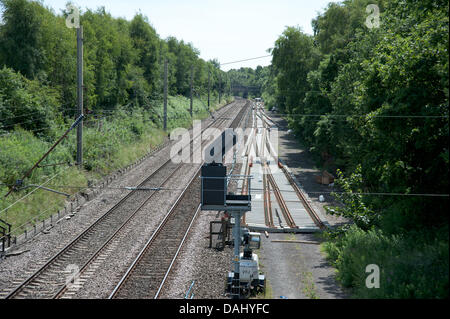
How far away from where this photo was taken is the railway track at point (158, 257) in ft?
45.6

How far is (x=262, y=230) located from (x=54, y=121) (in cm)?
1956

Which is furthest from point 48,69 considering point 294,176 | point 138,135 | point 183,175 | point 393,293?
point 393,293

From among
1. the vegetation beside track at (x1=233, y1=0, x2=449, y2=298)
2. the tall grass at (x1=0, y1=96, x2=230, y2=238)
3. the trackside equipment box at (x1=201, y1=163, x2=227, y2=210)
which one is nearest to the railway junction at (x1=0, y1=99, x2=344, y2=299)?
the trackside equipment box at (x1=201, y1=163, x2=227, y2=210)

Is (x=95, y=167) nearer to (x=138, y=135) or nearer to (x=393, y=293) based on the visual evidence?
(x=138, y=135)

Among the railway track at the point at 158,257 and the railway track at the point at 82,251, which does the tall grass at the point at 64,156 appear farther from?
the railway track at the point at 158,257

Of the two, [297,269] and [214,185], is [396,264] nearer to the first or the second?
[297,269]

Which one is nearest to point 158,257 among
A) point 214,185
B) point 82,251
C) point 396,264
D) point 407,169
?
point 82,251

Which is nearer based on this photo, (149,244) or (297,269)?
(297,269)

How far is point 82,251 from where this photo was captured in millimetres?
17375

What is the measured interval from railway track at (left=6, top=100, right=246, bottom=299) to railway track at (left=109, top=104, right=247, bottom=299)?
169cm

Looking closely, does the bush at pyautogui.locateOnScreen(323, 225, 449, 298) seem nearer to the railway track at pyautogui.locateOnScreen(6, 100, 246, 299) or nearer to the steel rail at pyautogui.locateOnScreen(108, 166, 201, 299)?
the steel rail at pyautogui.locateOnScreen(108, 166, 201, 299)

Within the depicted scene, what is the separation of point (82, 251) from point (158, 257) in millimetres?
3069

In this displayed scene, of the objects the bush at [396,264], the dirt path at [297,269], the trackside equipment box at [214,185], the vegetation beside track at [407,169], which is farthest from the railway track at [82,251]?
the vegetation beside track at [407,169]

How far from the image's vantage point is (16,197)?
21.7m
